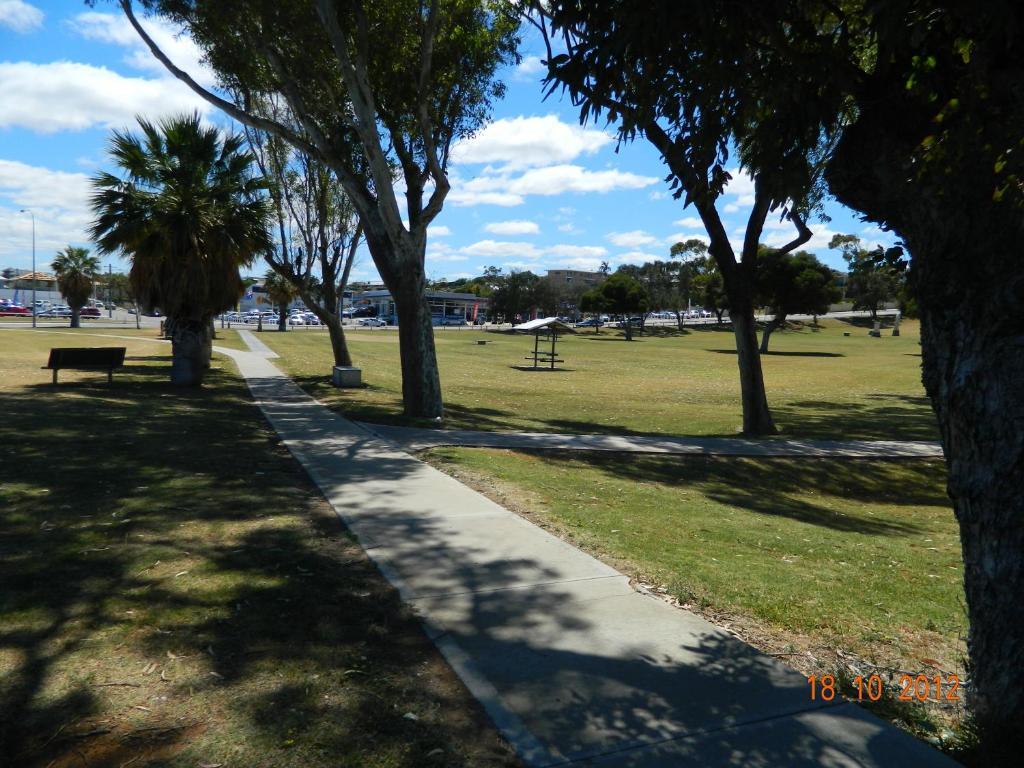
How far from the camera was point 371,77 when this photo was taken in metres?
16.3

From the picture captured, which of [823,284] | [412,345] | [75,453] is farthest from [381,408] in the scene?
[823,284]

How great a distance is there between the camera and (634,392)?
28.1 m

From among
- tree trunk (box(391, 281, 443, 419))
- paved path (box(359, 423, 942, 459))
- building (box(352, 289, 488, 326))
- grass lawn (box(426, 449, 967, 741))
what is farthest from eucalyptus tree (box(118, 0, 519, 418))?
building (box(352, 289, 488, 326))

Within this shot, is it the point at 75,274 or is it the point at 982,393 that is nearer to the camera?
the point at 982,393

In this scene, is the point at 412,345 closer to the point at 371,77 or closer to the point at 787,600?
the point at 371,77

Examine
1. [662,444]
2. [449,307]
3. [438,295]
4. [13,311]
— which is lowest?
[662,444]

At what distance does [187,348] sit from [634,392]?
14906mm

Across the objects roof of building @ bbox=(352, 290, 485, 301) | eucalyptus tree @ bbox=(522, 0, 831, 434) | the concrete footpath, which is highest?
roof of building @ bbox=(352, 290, 485, 301)

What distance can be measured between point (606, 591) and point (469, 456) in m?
5.69

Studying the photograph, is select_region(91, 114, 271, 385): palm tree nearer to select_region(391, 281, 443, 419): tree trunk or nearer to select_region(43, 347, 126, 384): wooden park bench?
select_region(43, 347, 126, 384): wooden park bench

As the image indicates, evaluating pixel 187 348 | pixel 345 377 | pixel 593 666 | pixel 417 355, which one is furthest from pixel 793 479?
pixel 187 348

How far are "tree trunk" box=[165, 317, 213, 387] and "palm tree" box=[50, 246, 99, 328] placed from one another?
161ft

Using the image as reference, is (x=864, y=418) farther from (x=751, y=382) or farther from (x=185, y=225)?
(x=185, y=225)

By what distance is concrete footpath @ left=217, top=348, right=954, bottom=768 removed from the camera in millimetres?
3348
